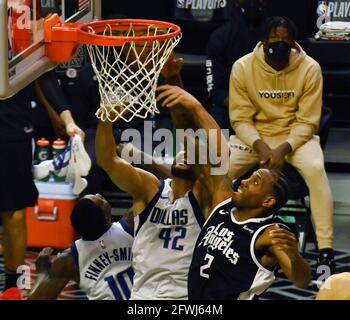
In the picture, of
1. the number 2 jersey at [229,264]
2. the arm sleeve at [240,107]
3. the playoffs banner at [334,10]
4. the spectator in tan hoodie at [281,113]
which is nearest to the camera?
the number 2 jersey at [229,264]

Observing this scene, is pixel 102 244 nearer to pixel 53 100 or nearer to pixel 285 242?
pixel 285 242

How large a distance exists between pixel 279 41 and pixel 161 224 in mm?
1846

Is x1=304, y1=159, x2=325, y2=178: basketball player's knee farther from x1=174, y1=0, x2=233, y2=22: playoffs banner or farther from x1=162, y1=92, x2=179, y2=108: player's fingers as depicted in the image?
x1=174, y1=0, x2=233, y2=22: playoffs banner

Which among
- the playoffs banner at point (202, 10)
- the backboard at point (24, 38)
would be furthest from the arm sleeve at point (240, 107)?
the playoffs banner at point (202, 10)

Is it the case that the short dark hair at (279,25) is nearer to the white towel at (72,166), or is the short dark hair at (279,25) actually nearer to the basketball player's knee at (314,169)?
the basketball player's knee at (314,169)

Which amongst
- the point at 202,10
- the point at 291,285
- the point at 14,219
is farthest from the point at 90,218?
the point at 202,10

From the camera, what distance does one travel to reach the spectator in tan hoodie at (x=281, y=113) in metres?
6.34

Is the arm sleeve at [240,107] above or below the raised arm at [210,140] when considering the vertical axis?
below

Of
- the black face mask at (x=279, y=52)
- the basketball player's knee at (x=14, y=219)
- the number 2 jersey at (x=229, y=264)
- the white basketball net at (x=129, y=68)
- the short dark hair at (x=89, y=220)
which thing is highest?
the white basketball net at (x=129, y=68)

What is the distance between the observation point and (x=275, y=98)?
6.46 m

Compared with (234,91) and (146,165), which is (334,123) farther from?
(146,165)

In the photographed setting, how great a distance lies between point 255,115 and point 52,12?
5.81 ft

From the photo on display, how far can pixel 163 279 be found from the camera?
16.1 ft

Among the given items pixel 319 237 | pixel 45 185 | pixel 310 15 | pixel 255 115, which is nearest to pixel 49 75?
pixel 45 185
